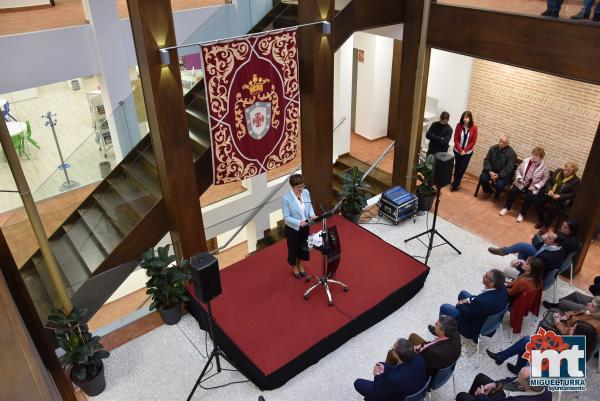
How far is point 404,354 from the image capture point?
15.6 feet

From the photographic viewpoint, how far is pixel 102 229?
755cm

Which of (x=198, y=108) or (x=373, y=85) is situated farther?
(x=373, y=85)

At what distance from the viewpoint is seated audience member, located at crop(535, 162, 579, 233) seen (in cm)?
839

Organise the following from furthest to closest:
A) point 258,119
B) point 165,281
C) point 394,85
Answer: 1. point 394,85
2. point 258,119
3. point 165,281

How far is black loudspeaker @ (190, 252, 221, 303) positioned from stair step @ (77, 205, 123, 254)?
2818mm

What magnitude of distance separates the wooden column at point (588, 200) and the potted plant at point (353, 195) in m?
3.25

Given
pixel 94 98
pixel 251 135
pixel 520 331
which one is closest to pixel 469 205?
pixel 520 331

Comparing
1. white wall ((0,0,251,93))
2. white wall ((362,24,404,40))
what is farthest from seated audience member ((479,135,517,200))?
white wall ((0,0,251,93))

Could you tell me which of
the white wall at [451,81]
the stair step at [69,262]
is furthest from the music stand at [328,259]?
the white wall at [451,81]

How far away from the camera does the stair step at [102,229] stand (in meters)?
7.40

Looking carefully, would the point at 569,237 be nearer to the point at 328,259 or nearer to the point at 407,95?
the point at 328,259

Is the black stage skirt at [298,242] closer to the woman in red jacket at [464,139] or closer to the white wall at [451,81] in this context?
the woman in red jacket at [464,139]

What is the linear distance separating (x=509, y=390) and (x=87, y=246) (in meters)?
5.97

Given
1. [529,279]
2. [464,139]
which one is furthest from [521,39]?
[529,279]
